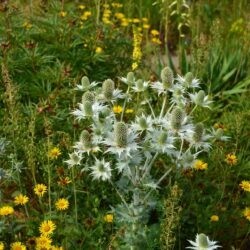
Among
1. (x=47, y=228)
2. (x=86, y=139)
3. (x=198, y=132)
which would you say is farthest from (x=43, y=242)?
(x=198, y=132)

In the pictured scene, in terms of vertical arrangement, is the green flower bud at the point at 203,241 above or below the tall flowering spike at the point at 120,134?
below

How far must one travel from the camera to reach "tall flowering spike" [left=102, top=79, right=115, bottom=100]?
285cm

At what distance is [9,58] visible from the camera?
404cm

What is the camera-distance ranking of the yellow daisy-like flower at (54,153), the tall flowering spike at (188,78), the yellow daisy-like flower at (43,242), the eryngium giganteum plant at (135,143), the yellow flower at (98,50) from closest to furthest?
the eryngium giganteum plant at (135,143) → the yellow daisy-like flower at (43,242) → the tall flowering spike at (188,78) → the yellow daisy-like flower at (54,153) → the yellow flower at (98,50)

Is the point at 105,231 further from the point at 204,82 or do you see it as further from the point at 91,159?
the point at 204,82

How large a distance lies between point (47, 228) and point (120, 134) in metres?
0.65

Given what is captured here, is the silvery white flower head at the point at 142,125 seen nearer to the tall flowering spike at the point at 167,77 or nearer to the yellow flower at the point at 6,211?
the tall flowering spike at the point at 167,77

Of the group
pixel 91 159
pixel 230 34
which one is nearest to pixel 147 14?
pixel 230 34

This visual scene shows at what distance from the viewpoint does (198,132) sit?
9.11 ft

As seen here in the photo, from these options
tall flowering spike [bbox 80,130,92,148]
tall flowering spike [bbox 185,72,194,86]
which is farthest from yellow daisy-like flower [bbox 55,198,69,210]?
tall flowering spike [bbox 185,72,194,86]

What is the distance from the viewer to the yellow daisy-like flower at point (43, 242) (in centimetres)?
273

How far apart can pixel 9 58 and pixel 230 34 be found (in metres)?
2.24

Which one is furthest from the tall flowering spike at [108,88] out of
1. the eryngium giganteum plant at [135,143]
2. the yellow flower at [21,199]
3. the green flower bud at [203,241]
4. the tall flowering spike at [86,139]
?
the green flower bud at [203,241]

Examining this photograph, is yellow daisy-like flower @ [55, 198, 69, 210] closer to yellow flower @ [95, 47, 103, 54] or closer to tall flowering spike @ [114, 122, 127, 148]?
tall flowering spike @ [114, 122, 127, 148]
